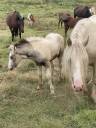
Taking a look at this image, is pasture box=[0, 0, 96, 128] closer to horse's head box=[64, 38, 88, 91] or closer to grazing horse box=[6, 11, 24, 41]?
horse's head box=[64, 38, 88, 91]

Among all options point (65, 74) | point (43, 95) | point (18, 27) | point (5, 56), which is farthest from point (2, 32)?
point (65, 74)

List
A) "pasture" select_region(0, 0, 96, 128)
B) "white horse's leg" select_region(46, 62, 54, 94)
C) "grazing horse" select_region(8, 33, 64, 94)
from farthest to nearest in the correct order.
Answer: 1. "white horse's leg" select_region(46, 62, 54, 94)
2. "grazing horse" select_region(8, 33, 64, 94)
3. "pasture" select_region(0, 0, 96, 128)

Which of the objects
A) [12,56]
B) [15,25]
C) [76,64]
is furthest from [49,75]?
[15,25]

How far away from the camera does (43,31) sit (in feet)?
59.1

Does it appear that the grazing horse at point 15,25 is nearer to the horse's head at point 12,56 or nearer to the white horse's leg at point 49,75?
the horse's head at point 12,56

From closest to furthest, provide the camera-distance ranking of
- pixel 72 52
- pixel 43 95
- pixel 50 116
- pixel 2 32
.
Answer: pixel 72 52
pixel 50 116
pixel 43 95
pixel 2 32

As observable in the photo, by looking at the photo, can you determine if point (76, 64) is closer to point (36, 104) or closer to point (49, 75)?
point (36, 104)

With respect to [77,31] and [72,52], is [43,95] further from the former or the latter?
[72,52]

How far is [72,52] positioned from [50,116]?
84.8 inches

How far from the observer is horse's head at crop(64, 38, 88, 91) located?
5.59m

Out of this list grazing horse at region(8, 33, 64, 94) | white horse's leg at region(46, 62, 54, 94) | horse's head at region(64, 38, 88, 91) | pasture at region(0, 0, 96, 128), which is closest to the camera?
horse's head at region(64, 38, 88, 91)

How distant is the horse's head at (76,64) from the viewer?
559cm

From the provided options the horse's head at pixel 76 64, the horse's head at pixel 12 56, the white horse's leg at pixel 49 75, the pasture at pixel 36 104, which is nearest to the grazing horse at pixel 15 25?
the pasture at pixel 36 104

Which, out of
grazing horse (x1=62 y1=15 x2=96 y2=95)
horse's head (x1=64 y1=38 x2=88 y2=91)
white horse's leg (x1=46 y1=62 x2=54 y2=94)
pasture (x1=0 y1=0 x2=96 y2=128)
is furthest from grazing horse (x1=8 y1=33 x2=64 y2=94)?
horse's head (x1=64 y1=38 x2=88 y2=91)
